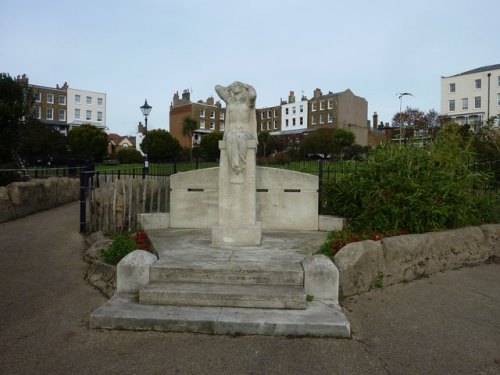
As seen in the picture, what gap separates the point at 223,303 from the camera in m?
4.32

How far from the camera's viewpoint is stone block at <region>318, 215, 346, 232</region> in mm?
7531

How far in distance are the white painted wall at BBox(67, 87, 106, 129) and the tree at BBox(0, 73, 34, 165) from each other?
194 ft

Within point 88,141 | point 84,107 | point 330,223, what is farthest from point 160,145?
point 330,223

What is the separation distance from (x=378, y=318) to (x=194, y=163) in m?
9.96

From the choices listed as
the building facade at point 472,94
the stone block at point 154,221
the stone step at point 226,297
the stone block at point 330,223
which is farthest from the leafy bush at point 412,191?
the building facade at point 472,94

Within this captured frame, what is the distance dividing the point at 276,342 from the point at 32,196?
8.97 metres

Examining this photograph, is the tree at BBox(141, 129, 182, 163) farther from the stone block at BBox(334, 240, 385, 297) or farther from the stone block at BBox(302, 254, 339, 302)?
the stone block at BBox(302, 254, 339, 302)

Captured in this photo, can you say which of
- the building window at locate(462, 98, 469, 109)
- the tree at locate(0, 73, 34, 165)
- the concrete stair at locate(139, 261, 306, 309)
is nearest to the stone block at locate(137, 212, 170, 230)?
the concrete stair at locate(139, 261, 306, 309)

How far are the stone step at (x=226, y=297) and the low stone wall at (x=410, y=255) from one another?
0.91 metres

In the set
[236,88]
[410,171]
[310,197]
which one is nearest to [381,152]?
[410,171]

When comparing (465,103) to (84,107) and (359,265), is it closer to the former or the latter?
(359,265)

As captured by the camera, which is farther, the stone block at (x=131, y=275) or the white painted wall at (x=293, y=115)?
Answer: the white painted wall at (x=293, y=115)

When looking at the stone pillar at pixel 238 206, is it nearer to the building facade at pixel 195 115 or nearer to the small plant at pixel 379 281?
the small plant at pixel 379 281

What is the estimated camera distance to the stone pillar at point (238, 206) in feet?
19.9
